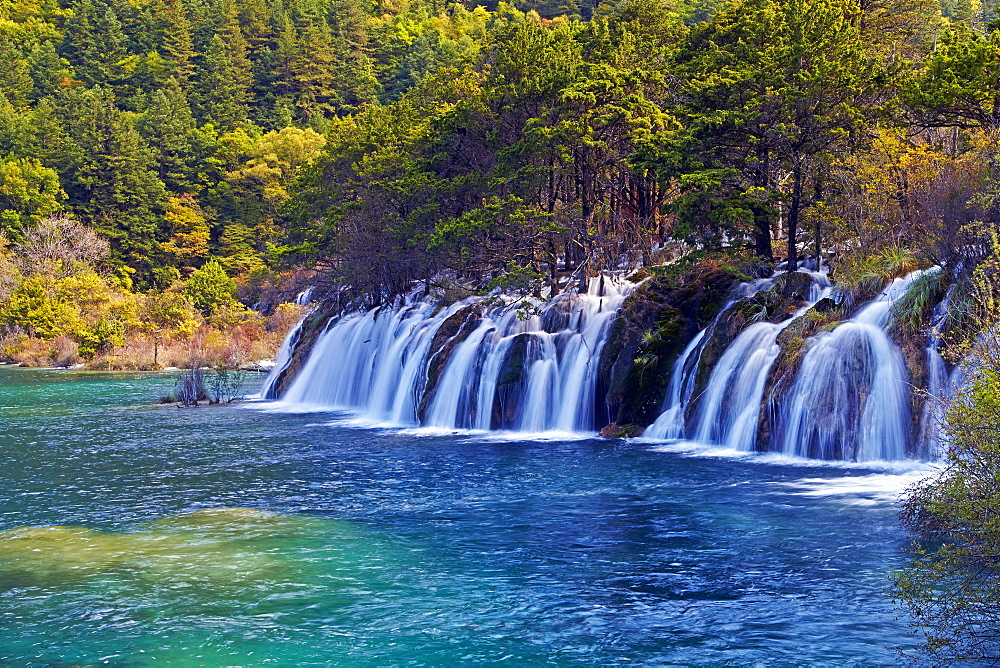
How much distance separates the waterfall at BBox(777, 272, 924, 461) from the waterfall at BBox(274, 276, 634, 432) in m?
7.97

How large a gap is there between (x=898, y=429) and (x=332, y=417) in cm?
2294

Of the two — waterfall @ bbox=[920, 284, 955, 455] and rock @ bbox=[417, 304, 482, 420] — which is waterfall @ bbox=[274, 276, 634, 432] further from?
waterfall @ bbox=[920, 284, 955, 455]

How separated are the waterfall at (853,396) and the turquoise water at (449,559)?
1083mm

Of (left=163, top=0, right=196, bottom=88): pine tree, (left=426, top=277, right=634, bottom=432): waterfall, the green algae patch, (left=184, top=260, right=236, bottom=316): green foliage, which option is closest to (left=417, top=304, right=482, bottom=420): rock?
(left=426, top=277, right=634, bottom=432): waterfall

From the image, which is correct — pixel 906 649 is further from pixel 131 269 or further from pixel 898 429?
pixel 131 269

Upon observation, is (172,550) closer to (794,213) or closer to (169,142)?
(794,213)

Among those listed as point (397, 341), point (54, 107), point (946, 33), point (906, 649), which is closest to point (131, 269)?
point (54, 107)

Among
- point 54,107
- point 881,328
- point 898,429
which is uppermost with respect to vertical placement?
point 54,107

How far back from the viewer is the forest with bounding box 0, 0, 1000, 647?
25.4 m

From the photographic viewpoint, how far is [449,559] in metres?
16.2

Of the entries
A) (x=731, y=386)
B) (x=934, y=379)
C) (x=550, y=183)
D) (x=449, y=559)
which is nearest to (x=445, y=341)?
(x=550, y=183)

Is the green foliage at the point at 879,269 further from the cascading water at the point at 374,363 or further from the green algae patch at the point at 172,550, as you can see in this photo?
the cascading water at the point at 374,363

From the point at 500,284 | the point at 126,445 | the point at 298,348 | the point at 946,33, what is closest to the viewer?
the point at 946,33

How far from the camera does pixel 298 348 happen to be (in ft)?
167
